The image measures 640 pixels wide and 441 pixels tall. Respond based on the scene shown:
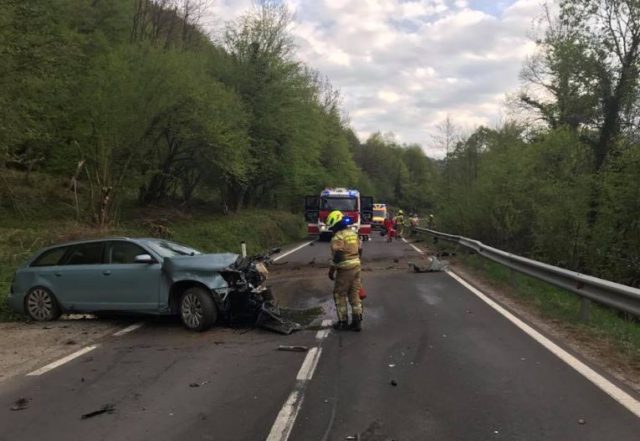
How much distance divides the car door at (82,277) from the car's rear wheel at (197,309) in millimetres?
1604

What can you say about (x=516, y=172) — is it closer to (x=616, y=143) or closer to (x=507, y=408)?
(x=616, y=143)

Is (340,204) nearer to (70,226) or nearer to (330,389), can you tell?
(70,226)

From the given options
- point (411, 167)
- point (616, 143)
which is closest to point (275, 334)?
point (616, 143)

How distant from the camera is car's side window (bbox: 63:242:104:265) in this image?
10016mm

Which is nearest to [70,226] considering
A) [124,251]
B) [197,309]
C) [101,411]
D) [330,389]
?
[124,251]

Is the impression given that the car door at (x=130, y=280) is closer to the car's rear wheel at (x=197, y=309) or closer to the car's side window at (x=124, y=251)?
the car's side window at (x=124, y=251)

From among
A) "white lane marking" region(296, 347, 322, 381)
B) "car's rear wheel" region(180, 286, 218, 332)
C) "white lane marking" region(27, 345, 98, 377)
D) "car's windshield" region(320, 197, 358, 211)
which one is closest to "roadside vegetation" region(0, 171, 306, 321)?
"white lane marking" region(27, 345, 98, 377)

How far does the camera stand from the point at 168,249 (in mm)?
10141

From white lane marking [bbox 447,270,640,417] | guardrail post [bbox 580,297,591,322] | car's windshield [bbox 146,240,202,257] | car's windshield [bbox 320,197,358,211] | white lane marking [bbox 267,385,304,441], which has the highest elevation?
car's windshield [bbox 320,197,358,211]

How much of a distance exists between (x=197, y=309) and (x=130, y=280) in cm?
131

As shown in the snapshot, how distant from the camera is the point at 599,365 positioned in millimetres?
6754

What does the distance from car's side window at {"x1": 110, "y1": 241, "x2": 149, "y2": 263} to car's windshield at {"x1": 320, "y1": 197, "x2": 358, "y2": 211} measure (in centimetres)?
2251

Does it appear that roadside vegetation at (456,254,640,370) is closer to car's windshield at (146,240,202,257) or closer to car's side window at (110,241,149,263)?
car's windshield at (146,240,202,257)

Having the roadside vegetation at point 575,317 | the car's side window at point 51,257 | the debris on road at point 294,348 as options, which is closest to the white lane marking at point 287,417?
the debris on road at point 294,348
